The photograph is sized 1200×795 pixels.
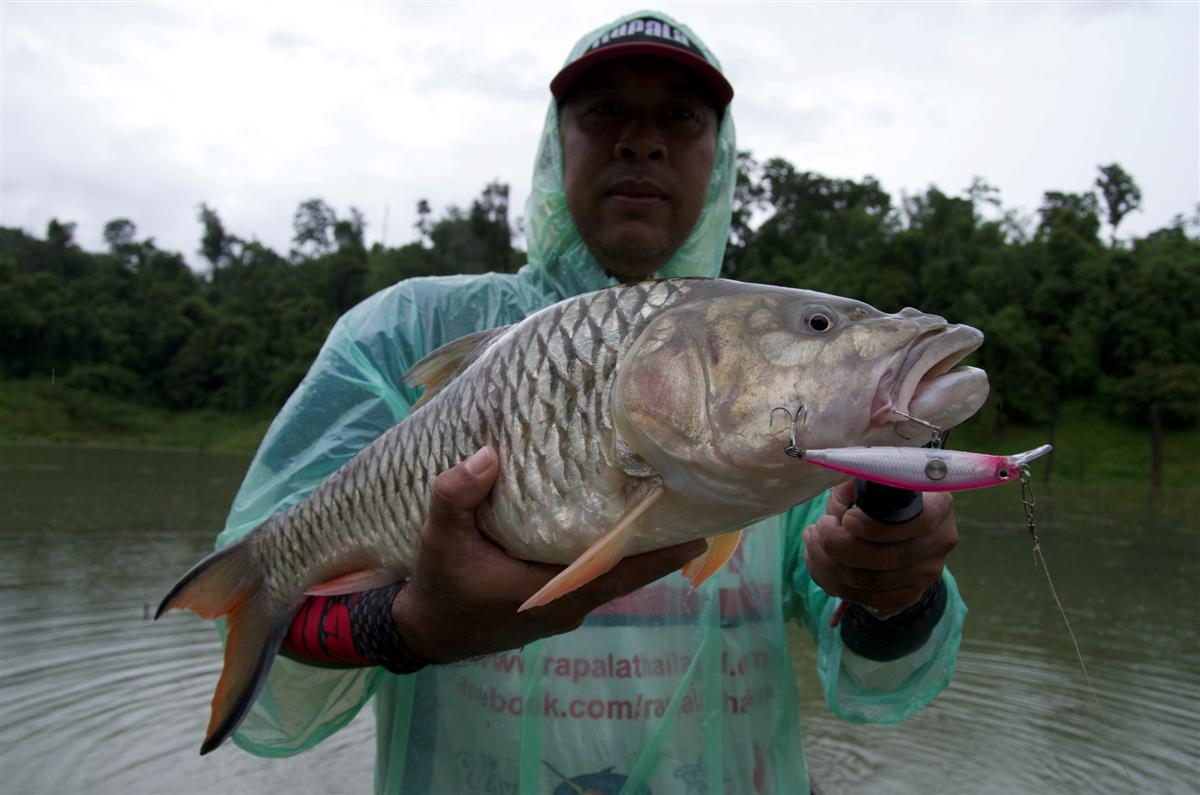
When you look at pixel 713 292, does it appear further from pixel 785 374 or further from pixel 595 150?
→ pixel 595 150

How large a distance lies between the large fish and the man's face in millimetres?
734

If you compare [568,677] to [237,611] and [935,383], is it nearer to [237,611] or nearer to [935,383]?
[237,611]

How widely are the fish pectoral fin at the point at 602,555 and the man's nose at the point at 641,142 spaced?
44.7 inches

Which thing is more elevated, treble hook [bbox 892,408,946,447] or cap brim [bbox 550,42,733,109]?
cap brim [bbox 550,42,733,109]

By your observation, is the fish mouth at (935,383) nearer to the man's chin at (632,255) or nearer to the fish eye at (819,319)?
the fish eye at (819,319)

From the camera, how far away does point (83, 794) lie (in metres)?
4.01

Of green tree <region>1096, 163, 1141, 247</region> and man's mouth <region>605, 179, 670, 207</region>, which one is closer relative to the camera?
man's mouth <region>605, 179, 670, 207</region>

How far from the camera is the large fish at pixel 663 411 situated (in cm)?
119

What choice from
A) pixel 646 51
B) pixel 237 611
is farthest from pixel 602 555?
pixel 646 51

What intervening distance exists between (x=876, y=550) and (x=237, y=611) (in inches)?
50.0

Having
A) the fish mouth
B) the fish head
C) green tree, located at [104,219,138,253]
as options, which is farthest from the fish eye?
green tree, located at [104,219,138,253]

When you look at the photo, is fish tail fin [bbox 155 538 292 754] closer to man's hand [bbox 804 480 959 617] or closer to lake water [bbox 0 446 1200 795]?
man's hand [bbox 804 480 959 617]

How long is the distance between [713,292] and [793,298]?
0.40 ft

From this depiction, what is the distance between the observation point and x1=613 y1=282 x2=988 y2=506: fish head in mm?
1168
